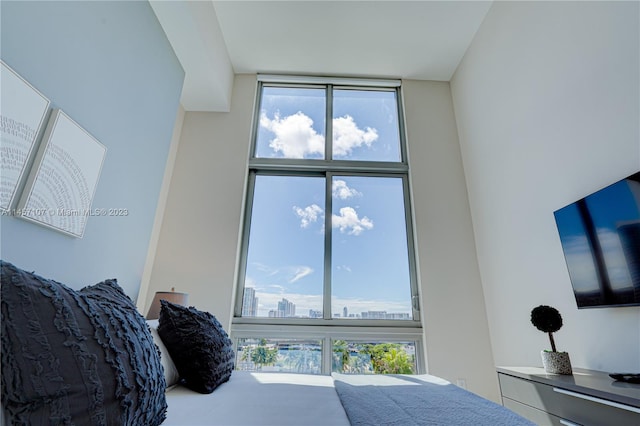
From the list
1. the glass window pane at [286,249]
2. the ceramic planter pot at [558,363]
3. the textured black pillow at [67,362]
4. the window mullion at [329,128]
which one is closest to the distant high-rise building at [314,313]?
the glass window pane at [286,249]

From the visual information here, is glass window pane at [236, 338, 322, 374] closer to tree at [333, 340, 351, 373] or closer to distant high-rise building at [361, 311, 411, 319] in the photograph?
tree at [333, 340, 351, 373]

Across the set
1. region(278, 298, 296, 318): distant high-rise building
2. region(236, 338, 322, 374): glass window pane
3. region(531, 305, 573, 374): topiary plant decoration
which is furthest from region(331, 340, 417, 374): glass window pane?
region(531, 305, 573, 374): topiary plant decoration

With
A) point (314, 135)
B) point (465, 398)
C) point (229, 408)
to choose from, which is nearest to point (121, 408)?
point (229, 408)

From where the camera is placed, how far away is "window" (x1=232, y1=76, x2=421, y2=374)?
2.88 meters

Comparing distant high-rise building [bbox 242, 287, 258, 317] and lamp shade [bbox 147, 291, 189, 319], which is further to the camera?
distant high-rise building [bbox 242, 287, 258, 317]

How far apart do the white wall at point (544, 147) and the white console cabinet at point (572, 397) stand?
0.33m

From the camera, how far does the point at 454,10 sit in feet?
9.50

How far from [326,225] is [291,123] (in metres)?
1.34

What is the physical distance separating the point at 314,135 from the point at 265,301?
1959mm

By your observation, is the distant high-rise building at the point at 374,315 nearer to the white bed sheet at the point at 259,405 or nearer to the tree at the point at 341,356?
the tree at the point at 341,356

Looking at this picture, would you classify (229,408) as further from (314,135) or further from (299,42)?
(299,42)

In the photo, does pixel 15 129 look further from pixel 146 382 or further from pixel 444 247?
pixel 444 247

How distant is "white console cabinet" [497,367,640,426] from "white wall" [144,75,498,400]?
0.85 meters

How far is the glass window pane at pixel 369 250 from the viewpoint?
9.75 ft
